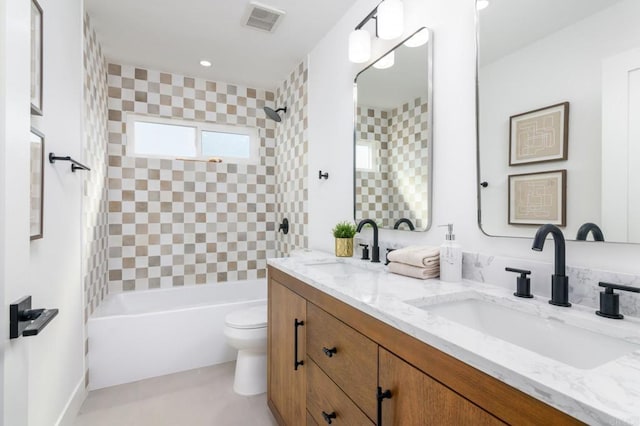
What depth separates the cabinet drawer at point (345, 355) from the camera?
934mm

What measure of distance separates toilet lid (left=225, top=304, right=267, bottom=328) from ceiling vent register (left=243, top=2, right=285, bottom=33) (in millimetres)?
2059

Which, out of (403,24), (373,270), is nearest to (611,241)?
(373,270)

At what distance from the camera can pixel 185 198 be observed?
3197mm

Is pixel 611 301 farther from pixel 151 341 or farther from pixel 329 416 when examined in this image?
pixel 151 341

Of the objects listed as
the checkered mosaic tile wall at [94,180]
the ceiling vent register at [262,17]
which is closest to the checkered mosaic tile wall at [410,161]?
the ceiling vent register at [262,17]

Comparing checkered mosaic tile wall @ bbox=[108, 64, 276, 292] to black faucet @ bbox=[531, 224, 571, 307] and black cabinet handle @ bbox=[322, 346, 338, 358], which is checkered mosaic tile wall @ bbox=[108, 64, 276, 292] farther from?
black faucet @ bbox=[531, 224, 571, 307]

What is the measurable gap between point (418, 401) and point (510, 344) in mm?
256

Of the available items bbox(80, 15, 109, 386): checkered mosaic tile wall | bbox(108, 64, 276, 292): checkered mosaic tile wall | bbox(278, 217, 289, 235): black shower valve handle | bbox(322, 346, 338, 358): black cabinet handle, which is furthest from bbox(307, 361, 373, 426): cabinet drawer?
bbox(108, 64, 276, 292): checkered mosaic tile wall

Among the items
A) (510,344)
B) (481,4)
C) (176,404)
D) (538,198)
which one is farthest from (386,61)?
(176,404)

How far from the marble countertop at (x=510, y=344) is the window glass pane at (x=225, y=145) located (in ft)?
7.90

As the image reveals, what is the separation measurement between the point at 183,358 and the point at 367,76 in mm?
2436

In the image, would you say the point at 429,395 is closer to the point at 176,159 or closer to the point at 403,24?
the point at 403,24

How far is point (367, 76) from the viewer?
1953 mm

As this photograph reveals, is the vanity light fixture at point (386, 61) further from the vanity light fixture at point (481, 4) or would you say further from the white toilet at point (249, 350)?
the white toilet at point (249, 350)
